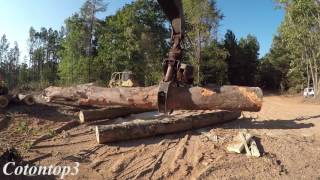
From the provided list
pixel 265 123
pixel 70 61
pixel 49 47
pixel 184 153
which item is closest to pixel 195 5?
pixel 70 61

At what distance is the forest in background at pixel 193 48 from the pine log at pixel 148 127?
60.3 ft

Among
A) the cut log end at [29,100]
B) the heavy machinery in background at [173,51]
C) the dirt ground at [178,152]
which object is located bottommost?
the dirt ground at [178,152]

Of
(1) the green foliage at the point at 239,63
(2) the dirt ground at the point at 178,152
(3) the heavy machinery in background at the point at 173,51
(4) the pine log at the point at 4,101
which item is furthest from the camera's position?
(1) the green foliage at the point at 239,63

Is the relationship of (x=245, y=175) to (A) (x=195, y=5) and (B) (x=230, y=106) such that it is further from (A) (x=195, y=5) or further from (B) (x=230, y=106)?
(A) (x=195, y=5)

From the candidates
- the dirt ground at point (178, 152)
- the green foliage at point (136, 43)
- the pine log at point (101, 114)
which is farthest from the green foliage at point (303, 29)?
the pine log at point (101, 114)

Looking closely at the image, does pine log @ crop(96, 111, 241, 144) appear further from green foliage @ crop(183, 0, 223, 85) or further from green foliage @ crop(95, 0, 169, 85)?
green foliage @ crop(95, 0, 169, 85)

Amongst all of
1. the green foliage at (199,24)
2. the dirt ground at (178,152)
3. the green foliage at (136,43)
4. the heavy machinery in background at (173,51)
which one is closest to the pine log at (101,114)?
the dirt ground at (178,152)

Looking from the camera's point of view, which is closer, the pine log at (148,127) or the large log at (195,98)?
the pine log at (148,127)

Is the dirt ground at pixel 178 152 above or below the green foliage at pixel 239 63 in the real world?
below

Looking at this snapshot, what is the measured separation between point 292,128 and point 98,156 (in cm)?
593

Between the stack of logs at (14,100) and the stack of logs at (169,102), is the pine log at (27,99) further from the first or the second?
the stack of logs at (169,102)

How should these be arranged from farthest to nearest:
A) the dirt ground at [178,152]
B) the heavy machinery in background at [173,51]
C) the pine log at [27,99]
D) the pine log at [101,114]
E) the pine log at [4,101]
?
the pine log at [27,99], the pine log at [4,101], the pine log at [101,114], the heavy machinery in background at [173,51], the dirt ground at [178,152]

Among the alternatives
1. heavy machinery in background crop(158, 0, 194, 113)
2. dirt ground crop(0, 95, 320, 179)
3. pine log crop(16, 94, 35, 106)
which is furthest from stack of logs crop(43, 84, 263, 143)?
pine log crop(16, 94, 35, 106)

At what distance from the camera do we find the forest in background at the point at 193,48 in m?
31.2
